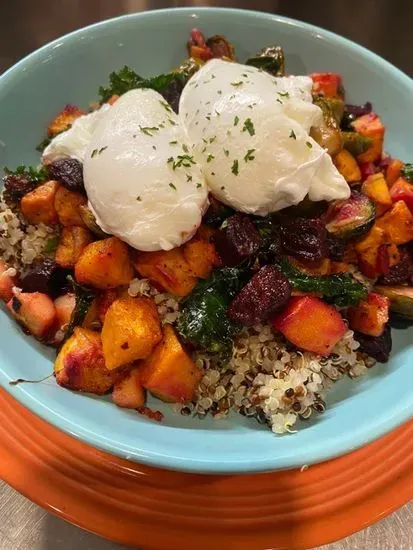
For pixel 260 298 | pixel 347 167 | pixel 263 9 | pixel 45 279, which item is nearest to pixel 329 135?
pixel 347 167

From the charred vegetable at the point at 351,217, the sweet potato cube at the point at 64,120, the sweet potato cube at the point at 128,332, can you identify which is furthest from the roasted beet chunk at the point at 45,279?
the charred vegetable at the point at 351,217

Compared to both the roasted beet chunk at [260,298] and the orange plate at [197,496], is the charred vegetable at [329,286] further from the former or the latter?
the orange plate at [197,496]

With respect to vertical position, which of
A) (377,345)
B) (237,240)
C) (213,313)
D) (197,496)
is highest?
(237,240)

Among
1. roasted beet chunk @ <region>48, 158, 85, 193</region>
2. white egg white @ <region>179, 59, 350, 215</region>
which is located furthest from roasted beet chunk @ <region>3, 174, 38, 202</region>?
white egg white @ <region>179, 59, 350, 215</region>

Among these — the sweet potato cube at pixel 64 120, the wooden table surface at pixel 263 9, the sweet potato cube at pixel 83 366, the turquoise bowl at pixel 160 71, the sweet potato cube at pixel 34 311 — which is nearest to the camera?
the turquoise bowl at pixel 160 71

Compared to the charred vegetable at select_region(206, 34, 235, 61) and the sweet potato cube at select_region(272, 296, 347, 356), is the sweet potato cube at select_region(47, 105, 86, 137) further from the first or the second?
the sweet potato cube at select_region(272, 296, 347, 356)

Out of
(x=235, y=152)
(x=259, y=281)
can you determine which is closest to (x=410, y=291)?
(x=259, y=281)

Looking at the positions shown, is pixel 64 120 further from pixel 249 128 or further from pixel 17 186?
pixel 249 128

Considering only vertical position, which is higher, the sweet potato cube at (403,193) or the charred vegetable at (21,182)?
the charred vegetable at (21,182)
